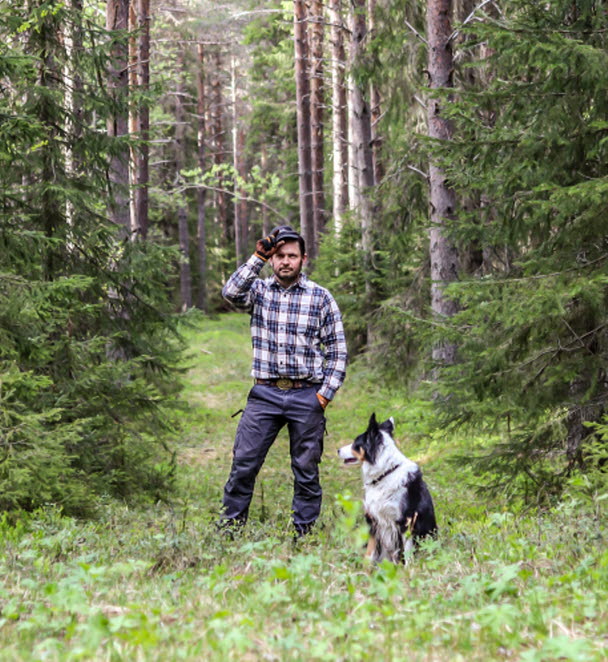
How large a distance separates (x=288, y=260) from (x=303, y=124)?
20.5m

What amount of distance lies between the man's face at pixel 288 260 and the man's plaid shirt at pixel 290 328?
0.40 feet

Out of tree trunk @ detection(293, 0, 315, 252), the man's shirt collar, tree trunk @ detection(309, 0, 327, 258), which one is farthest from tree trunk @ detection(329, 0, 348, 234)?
the man's shirt collar

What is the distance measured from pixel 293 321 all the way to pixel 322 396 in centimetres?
71

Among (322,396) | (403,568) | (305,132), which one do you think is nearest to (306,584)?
(403,568)

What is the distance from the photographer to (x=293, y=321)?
6.44m

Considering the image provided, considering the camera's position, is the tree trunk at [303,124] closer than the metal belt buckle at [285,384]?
No

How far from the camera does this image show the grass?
10.8 ft

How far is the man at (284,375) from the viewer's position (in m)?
6.38

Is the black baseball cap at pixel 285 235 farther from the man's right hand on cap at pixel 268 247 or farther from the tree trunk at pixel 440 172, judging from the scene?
the tree trunk at pixel 440 172

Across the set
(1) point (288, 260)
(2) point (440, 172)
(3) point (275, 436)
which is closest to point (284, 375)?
(3) point (275, 436)

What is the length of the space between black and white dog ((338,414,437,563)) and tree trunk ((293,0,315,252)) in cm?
2001

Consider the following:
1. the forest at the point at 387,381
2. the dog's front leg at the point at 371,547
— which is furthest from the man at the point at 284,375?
the dog's front leg at the point at 371,547

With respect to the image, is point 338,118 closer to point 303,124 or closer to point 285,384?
point 303,124

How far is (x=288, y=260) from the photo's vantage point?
Answer: 6.39 m
